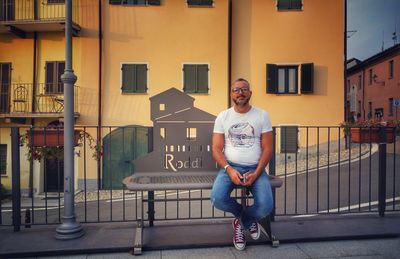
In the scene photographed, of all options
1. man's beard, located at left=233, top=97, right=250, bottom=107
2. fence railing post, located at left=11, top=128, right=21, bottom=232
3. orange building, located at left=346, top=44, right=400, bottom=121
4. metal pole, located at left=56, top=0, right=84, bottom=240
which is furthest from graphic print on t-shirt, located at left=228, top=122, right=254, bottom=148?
orange building, located at left=346, top=44, right=400, bottom=121

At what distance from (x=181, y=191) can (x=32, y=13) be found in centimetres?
1058

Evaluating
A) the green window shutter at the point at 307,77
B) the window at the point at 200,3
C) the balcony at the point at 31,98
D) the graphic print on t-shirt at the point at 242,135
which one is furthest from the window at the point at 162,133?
the green window shutter at the point at 307,77

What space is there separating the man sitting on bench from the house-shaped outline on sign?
0.49 meters

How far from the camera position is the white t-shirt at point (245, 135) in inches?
146

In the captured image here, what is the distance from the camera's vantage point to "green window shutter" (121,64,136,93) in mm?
15961

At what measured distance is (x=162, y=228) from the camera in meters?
4.29

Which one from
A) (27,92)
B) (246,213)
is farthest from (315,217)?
(27,92)

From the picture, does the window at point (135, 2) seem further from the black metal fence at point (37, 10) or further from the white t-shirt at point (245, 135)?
the white t-shirt at point (245, 135)

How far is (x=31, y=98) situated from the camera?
642 inches

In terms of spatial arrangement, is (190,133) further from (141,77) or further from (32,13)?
(32,13)

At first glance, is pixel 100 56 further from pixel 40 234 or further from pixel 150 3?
pixel 40 234

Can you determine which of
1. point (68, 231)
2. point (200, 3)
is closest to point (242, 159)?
point (68, 231)

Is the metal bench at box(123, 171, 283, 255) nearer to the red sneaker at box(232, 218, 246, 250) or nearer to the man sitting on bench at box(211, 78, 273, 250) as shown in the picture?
the man sitting on bench at box(211, 78, 273, 250)

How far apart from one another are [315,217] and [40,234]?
3414 mm
